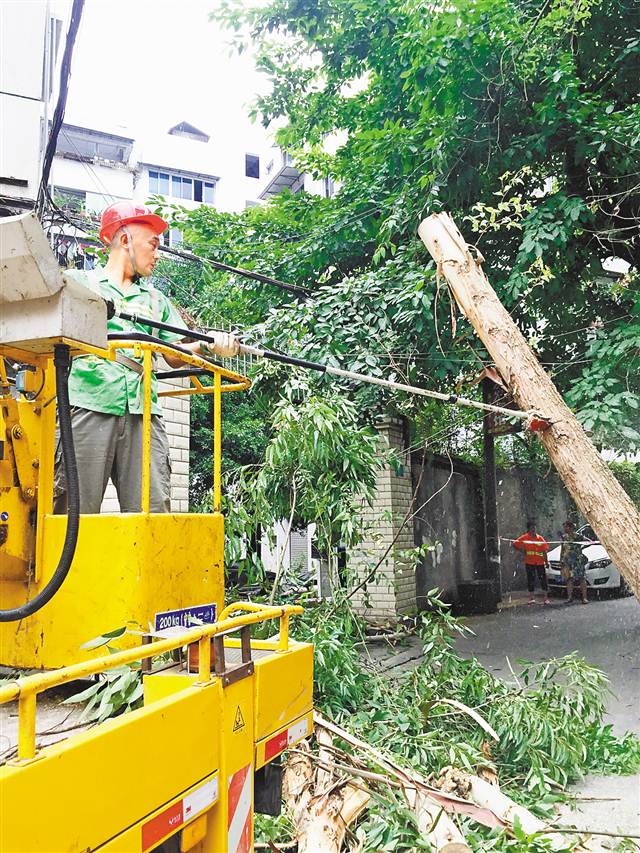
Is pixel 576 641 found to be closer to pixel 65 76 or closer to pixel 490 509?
pixel 490 509

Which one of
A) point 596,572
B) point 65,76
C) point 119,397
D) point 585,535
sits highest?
point 65,76

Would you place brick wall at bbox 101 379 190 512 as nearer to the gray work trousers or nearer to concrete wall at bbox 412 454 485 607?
the gray work trousers

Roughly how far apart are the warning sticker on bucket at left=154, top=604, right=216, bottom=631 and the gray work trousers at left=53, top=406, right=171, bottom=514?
0.51 metres

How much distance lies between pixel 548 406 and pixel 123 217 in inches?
119

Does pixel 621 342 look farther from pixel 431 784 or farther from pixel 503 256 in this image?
pixel 431 784

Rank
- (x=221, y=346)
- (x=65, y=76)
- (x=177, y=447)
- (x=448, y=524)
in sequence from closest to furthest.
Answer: (x=221, y=346), (x=65, y=76), (x=177, y=447), (x=448, y=524)

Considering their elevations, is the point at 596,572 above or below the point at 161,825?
below

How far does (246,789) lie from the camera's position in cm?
226

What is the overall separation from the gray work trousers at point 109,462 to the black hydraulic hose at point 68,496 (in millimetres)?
813

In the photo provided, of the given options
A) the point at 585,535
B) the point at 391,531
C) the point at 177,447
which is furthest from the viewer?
the point at 585,535

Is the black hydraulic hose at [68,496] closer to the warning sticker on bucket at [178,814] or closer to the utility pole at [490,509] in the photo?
the warning sticker on bucket at [178,814]

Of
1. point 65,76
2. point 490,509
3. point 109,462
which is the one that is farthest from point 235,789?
point 490,509

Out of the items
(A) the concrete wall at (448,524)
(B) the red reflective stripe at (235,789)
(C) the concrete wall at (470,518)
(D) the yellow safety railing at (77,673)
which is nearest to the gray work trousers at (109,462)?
(D) the yellow safety railing at (77,673)

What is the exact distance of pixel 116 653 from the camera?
1957mm
